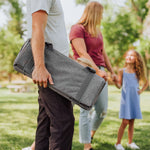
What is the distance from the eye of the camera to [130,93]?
376 centimetres

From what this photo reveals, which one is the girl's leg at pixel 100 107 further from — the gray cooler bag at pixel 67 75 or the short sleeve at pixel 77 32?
the gray cooler bag at pixel 67 75

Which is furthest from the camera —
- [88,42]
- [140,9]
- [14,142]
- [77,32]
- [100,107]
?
[140,9]

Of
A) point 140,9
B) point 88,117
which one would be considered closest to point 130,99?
point 88,117

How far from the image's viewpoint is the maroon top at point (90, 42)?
2.94 meters

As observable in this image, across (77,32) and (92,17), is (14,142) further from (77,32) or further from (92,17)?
(92,17)

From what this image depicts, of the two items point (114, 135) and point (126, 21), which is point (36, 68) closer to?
point (114, 135)

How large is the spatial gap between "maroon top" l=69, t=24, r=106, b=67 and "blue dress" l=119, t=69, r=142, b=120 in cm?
78

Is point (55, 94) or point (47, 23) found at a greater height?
point (47, 23)

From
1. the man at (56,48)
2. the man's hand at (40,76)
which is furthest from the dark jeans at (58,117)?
the man's hand at (40,76)

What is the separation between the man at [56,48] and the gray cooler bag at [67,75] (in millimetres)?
70

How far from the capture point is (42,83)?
5.93 ft

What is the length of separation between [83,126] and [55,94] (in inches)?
54.1

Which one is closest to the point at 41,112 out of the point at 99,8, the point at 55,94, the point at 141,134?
the point at 55,94

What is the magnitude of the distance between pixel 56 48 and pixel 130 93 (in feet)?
6.83
